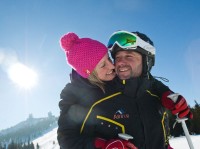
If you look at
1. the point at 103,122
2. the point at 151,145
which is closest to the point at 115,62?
the point at 103,122

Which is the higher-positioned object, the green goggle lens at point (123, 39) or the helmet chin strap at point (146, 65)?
the green goggle lens at point (123, 39)

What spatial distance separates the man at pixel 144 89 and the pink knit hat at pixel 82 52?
41 centimetres

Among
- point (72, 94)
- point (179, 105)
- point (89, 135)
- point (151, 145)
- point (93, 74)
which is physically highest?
point (93, 74)

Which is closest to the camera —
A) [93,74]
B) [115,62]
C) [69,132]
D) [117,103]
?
[69,132]

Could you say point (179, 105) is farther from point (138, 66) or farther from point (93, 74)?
point (93, 74)

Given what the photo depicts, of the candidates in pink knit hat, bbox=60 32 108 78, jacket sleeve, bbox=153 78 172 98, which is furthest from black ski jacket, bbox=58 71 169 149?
jacket sleeve, bbox=153 78 172 98

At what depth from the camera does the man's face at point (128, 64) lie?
4648 mm

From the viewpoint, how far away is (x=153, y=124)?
422 cm

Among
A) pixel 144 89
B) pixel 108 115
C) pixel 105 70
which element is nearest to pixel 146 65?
pixel 144 89

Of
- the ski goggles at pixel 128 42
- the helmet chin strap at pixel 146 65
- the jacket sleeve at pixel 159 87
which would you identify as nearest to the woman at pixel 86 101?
the ski goggles at pixel 128 42

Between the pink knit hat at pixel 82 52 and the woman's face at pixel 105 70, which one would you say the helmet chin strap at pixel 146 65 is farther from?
the pink knit hat at pixel 82 52

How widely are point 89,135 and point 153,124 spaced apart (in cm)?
111

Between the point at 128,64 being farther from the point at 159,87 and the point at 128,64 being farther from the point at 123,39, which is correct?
the point at 159,87

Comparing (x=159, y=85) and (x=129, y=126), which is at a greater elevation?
(x=159, y=85)
